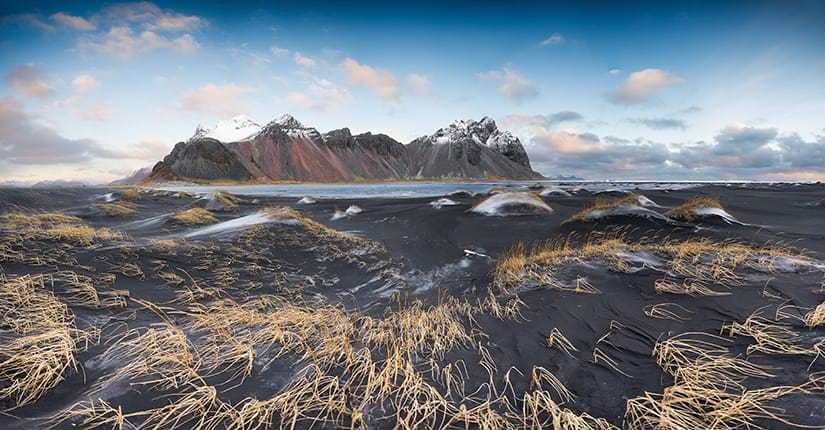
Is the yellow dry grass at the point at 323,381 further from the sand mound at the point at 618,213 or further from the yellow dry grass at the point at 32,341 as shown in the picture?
the sand mound at the point at 618,213

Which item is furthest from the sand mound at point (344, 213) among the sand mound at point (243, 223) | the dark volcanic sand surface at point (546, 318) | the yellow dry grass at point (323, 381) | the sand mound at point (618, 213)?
the yellow dry grass at point (323, 381)

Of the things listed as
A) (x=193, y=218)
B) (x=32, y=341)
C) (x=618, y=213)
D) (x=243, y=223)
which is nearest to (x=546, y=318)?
(x=32, y=341)

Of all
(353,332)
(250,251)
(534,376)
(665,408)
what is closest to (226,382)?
(353,332)

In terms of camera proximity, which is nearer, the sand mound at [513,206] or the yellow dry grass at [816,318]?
the yellow dry grass at [816,318]

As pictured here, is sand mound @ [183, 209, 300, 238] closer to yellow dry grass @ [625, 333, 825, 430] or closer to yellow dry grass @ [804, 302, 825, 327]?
yellow dry grass @ [625, 333, 825, 430]

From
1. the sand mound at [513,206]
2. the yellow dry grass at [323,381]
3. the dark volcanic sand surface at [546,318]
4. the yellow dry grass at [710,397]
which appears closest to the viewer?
the yellow dry grass at [710,397]

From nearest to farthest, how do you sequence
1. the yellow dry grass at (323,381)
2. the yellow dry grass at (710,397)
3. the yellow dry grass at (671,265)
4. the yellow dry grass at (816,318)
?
the yellow dry grass at (710,397), the yellow dry grass at (323,381), the yellow dry grass at (816,318), the yellow dry grass at (671,265)

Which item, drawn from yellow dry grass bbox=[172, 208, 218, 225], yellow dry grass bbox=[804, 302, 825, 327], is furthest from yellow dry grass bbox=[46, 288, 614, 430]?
yellow dry grass bbox=[172, 208, 218, 225]

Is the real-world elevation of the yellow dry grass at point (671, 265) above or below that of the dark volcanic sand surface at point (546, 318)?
above

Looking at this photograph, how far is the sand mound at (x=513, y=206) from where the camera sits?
22188mm

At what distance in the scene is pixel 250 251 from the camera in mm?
11094

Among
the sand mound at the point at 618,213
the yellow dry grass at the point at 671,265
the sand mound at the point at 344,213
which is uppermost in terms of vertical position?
the sand mound at the point at 618,213

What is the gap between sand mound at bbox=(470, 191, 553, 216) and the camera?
874 inches

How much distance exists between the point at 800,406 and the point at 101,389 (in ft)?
23.8
